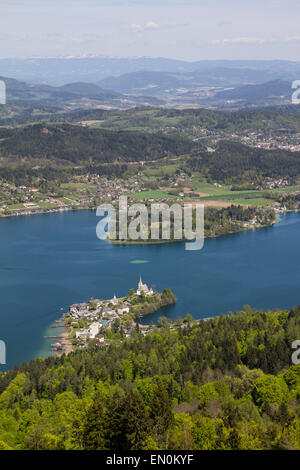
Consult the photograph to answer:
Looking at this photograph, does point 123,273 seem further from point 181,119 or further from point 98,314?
point 181,119

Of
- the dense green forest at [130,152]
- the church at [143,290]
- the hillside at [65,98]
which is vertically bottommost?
the church at [143,290]

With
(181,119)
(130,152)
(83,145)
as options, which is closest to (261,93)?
(181,119)

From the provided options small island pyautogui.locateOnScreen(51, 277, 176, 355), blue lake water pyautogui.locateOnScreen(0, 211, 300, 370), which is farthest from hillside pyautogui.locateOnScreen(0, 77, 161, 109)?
small island pyautogui.locateOnScreen(51, 277, 176, 355)

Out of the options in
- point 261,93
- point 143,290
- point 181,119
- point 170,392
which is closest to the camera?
point 170,392

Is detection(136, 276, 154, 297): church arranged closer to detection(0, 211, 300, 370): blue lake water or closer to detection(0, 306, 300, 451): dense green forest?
detection(0, 211, 300, 370): blue lake water

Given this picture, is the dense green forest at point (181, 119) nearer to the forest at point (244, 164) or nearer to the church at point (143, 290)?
the forest at point (244, 164)

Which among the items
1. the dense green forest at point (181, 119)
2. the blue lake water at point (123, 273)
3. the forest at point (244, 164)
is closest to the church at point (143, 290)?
the blue lake water at point (123, 273)
